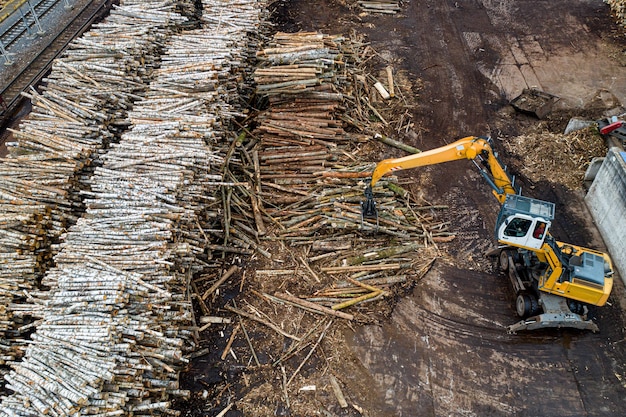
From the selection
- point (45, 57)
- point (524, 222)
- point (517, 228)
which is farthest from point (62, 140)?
point (524, 222)

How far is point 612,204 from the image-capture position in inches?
720

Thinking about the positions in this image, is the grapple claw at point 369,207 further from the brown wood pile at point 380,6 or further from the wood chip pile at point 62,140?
the brown wood pile at point 380,6

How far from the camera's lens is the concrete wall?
17656 millimetres

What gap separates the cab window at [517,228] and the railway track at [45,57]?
840 inches

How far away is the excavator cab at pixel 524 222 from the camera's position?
15133 mm

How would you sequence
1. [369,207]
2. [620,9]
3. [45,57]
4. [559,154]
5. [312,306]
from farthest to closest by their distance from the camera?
[620,9]
[45,57]
[559,154]
[369,207]
[312,306]

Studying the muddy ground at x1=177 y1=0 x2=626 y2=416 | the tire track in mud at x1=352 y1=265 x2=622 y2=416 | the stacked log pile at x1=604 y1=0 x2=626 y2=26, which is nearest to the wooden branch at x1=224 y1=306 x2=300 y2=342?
the muddy ground at x1=177 y1=0 x2=626 y2=416

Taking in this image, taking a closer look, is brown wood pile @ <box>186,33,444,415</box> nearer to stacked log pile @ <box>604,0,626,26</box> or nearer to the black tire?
the black tire

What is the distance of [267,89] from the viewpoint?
70.1ft

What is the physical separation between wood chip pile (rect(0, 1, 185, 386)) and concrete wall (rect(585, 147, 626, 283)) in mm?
18347

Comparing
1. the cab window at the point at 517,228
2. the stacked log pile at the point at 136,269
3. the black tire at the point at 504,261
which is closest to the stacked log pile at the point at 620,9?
the black tire at the point at 504,261

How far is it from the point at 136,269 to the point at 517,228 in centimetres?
1153

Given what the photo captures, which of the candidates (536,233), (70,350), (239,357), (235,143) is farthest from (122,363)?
(536,233)

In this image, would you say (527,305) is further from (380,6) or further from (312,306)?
(380,6)
